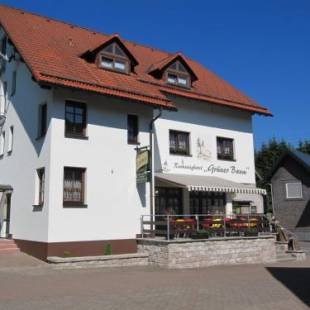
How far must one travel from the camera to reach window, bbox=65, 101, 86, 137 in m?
18.0

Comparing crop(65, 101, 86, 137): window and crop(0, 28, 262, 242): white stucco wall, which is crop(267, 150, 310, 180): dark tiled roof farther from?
crop(65, 101, 86, 137): window

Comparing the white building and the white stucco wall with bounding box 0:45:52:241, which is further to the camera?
the white stucco wall with bounding box 0:45:52:241

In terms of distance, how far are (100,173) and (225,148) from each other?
28.9 ft

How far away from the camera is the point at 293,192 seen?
34938mm

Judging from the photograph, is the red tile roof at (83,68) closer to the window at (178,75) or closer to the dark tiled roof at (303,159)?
the window at (178,75)

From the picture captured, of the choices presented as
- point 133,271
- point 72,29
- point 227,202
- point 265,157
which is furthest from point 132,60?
point 265,157

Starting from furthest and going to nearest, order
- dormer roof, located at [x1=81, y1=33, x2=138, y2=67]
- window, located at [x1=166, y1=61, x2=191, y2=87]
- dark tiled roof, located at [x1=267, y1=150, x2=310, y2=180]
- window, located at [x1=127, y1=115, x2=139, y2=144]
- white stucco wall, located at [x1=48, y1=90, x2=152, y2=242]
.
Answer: dark tiled roof, located at [x1=267, y1=150, x2=310, y2=180]
window, located at [x1=166, y1=61, x2=191, y2=87]
dormer roof, located at [x1=81, y1=33, x2=138, y2=67]
window, located at [x1=127, y1=115, x2=139, y2=144]
white stucco wall, located at [x1=48, y1=90, x2=152, y2=242]

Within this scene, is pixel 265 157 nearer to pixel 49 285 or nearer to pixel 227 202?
pixel 227 202

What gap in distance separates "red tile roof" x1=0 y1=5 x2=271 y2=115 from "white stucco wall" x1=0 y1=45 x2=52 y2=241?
1.28 m

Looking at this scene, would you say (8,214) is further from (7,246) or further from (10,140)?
(10,140)

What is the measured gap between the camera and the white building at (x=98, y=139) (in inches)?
690

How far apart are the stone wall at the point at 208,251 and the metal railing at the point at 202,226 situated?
0.41 metres

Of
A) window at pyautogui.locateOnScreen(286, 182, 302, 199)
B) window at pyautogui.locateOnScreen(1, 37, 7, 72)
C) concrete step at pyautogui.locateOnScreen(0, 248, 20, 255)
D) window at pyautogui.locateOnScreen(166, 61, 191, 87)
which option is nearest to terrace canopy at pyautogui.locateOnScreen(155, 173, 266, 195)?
window at pyautogui.locateOnScreen(166, 61, 191, 87)

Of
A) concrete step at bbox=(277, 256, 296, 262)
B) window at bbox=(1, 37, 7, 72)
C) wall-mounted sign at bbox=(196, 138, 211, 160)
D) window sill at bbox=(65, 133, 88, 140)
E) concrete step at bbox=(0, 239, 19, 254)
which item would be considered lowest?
concrete step at bbox=(277, 256, 296, 262)
